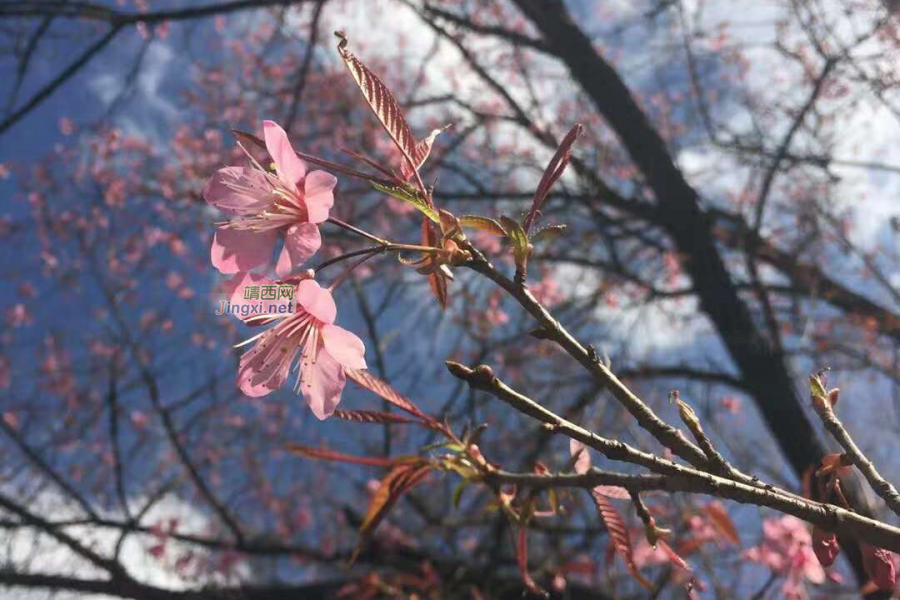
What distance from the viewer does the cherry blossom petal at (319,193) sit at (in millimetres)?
827

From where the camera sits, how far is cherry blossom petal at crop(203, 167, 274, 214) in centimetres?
89

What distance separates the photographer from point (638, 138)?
435 centimetres

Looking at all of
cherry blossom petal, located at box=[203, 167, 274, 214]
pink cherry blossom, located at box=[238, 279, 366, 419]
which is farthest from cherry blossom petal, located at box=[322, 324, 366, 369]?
cherry blossom petal, located at box=[203, 167, 274, 214]

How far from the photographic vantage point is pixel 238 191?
91cm

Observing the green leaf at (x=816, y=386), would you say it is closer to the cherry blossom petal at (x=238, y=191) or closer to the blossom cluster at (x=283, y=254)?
the blossom cluster at (x=283, y=254)

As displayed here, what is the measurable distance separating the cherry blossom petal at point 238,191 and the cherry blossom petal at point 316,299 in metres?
0.21

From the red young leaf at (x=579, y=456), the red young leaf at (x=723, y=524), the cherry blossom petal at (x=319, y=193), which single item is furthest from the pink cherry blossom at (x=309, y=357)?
the red young leaf at (x=723, y=524)

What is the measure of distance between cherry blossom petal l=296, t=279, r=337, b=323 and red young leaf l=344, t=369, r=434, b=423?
0.11 metres

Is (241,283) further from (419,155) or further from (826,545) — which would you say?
(826,545)

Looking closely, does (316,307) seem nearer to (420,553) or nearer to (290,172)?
(290,172)

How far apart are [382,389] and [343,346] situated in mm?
114

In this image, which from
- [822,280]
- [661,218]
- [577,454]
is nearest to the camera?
[577,454]

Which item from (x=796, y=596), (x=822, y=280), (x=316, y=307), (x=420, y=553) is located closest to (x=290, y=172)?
(x=316, y=307)

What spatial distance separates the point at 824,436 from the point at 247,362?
3.97m
